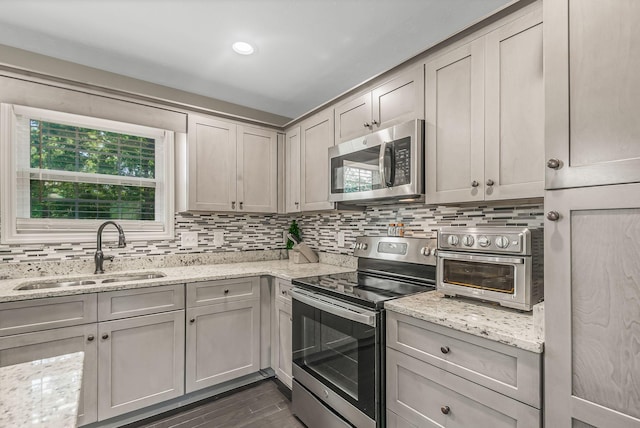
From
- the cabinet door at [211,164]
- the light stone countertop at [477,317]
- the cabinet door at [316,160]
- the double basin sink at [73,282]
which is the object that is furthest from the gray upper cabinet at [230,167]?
the light stone countertop at [477,317]

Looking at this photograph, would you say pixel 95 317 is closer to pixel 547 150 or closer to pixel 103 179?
pixel 103 179

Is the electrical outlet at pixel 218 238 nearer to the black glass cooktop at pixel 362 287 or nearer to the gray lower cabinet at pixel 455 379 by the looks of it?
the black glass cooktop at pixel 362 287

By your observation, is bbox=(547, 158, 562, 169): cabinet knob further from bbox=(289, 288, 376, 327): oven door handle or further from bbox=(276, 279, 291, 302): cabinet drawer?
bbox=(276, 279, 291, 302): cabinet drawer

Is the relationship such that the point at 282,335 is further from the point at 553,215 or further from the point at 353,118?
the point at 553,215

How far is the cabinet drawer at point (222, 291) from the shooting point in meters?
2.25

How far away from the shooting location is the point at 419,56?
72.3 inches

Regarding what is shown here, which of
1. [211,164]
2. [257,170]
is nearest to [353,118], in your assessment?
[257,170]

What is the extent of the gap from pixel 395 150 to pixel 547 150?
0.95 m

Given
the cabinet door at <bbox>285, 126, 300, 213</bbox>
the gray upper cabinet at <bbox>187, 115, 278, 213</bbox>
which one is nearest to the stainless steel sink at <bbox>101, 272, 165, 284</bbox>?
the gray upper cabinet at <bbox>187, 115, 278, 213</bbox>

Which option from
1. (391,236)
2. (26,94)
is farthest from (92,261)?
(391,236)

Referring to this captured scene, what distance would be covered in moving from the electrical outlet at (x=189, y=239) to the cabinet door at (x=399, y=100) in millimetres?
1823

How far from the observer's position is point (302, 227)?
11.2ft

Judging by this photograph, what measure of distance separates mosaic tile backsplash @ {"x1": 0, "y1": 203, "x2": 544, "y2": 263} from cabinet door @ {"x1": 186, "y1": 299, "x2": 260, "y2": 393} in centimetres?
73

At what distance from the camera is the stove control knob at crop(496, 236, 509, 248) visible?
1.34 meters
